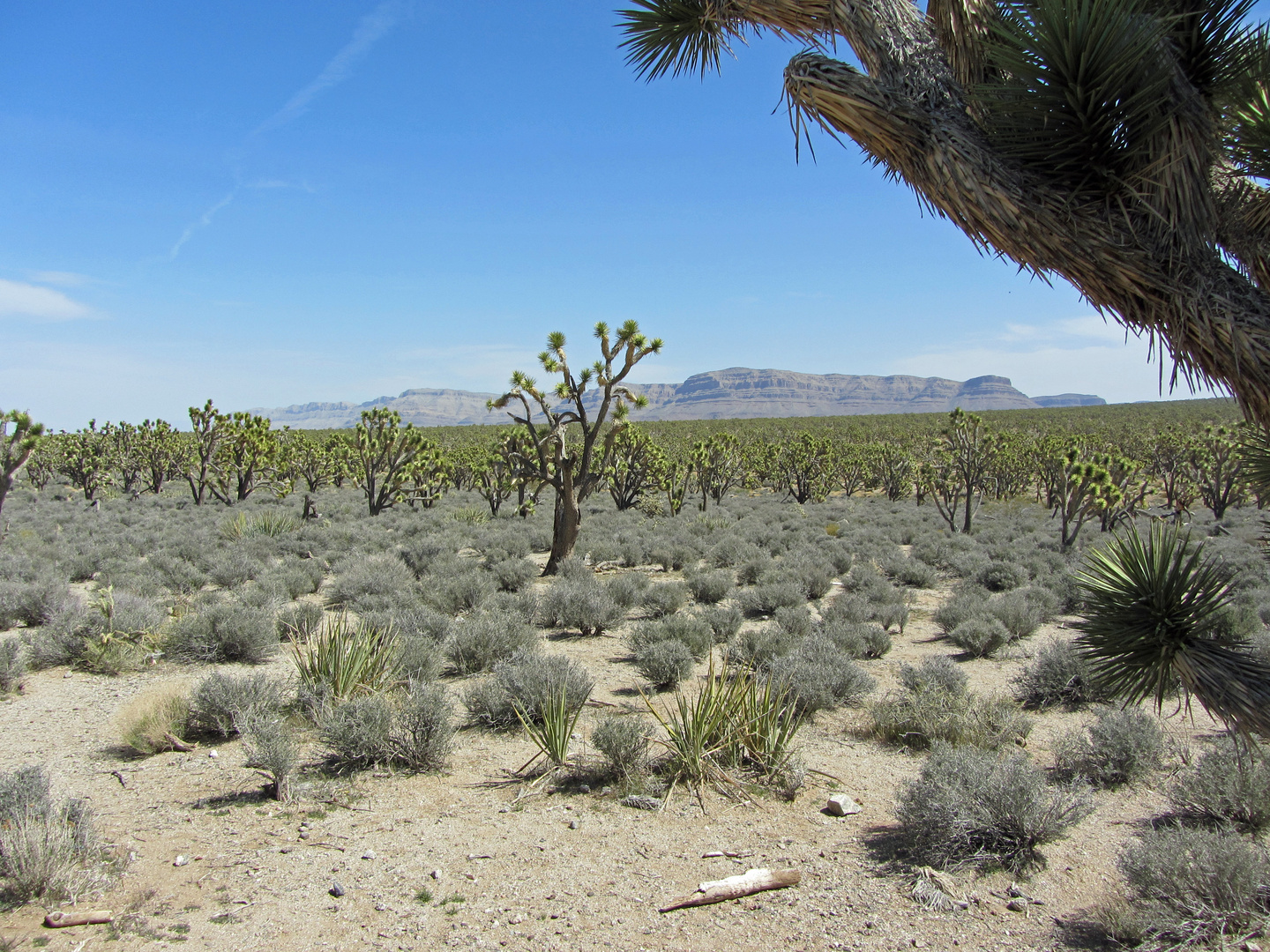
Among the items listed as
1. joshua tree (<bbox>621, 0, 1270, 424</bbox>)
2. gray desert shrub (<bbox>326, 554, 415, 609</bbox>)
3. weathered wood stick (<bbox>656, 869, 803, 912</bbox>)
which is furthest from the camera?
gray desert shrub (<bbox>326, 554, 415, 609</bbox>)

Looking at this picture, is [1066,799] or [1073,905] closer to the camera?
[1073,905]

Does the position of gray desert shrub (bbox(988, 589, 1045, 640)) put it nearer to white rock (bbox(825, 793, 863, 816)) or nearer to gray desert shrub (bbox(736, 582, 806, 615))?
gray desert shrub (bbox(736, 582, 806, 615))

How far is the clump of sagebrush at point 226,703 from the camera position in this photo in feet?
19.7

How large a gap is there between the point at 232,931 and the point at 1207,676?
184 inches

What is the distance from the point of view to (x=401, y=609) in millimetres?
9820

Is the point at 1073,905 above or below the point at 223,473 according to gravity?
below

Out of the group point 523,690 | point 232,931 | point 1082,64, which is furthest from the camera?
point 523,690

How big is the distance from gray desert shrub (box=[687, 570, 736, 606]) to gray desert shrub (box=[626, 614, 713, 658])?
2.80 meters

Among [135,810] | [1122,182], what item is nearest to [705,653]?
[135,810]

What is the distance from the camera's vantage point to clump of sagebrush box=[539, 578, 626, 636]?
10.2m

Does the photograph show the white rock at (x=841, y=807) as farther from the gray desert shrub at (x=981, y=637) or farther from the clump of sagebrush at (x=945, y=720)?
the gray desert shrub at (x=981, y=637)

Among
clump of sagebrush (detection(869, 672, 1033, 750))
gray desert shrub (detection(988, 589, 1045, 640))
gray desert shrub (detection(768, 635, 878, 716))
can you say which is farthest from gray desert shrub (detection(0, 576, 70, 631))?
gray desert shrub (detection(988, 589, 1045, 640))

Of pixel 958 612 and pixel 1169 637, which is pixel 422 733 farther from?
pixel 958 612

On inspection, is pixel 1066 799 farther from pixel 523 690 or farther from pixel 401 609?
pixel 401 609
